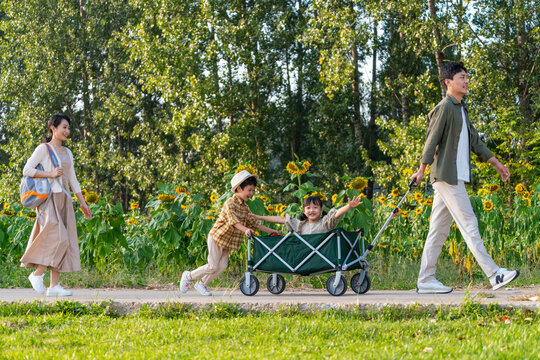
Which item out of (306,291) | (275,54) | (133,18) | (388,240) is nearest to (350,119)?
(275,54)

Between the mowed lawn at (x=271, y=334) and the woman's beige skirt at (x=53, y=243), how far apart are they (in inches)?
29.9

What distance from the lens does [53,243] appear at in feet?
19.9

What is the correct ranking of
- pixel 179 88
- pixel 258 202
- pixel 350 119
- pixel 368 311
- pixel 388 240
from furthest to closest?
1. pixel 350 119
2. pixel 179 88
3. pixel 388 240
4. pixel 258 202
5. pixel 368 311

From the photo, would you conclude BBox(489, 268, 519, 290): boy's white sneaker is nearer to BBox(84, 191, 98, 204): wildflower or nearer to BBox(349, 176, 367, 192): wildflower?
BBox(349, 176, 367, 192): wildflower

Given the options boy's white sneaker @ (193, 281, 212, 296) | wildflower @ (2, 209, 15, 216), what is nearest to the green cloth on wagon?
boy's white sneaker @ (193, 281, 212, 296)

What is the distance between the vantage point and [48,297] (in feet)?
20.0

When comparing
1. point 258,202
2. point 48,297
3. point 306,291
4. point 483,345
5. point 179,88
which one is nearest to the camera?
point 483,345

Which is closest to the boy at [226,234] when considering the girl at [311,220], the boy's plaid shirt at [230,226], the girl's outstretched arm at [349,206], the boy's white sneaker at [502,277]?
the boy's plaid shirt at [230,226]

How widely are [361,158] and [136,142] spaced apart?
10.5 metres

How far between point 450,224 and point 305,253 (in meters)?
1.29

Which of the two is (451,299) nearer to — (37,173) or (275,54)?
(37,173)

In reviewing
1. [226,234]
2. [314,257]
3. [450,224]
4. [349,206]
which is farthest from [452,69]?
[226,234]

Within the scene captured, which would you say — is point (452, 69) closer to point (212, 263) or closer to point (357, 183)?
point (357, 183)

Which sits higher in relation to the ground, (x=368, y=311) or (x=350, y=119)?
(x=350, y=119)
